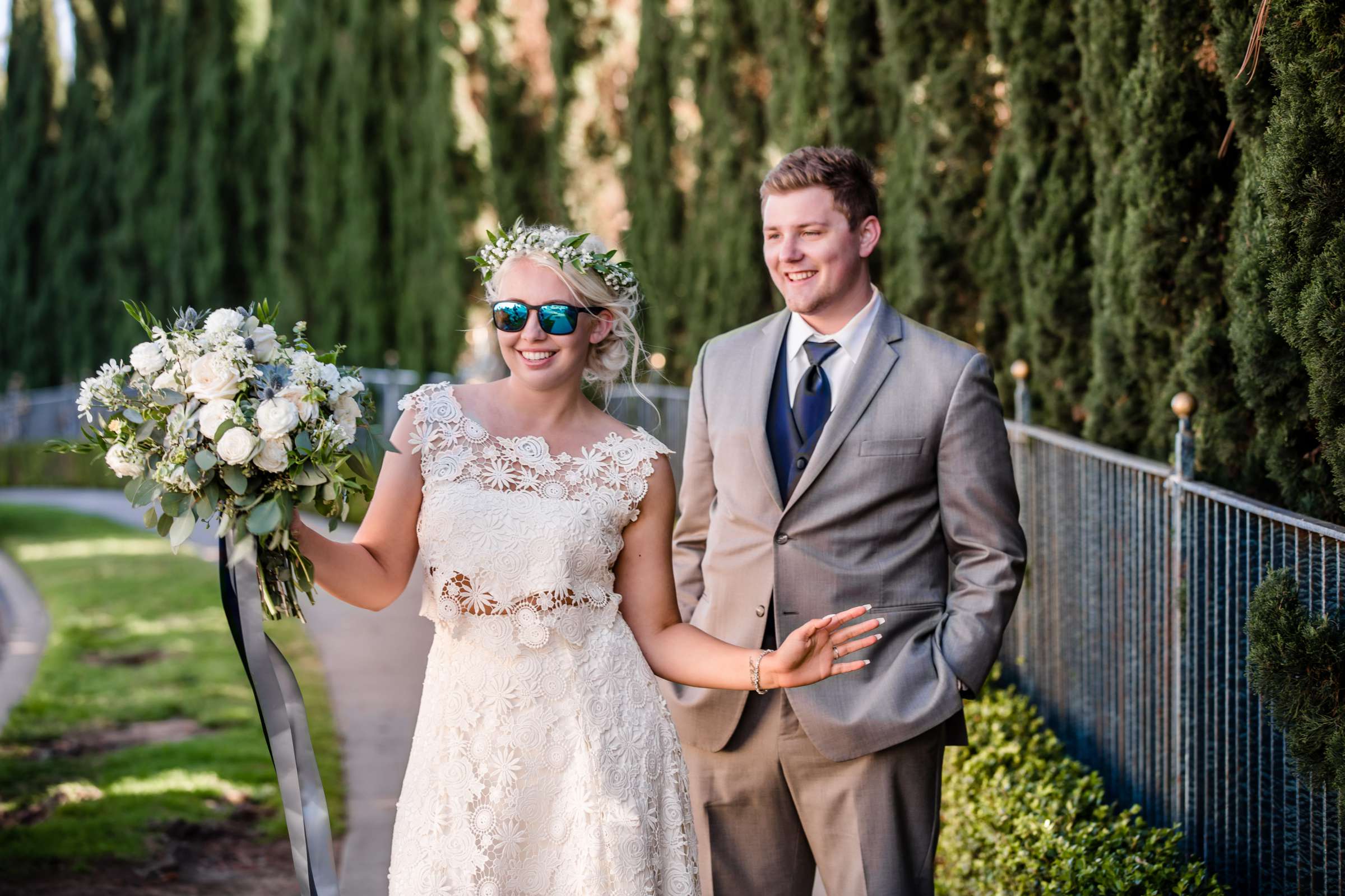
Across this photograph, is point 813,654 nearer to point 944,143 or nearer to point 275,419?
point 275,419

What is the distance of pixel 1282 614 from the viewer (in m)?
3.15

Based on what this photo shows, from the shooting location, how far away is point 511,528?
283 centimetres

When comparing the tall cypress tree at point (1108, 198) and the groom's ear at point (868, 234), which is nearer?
the groom's ear at point (868, 234)

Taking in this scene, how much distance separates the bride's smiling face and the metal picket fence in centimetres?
167

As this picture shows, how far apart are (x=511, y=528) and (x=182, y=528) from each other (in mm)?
630

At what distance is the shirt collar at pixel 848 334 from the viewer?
345 cm

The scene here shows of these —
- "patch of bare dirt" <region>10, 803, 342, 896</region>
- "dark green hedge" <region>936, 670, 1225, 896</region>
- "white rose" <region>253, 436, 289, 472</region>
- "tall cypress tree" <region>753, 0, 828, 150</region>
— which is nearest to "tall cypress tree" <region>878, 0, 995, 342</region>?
"tall cypress tree" <region>753, 0, 828, 150</region>

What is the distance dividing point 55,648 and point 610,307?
A: 7938mm

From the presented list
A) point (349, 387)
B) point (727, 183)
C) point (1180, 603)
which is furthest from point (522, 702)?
point (727, 183)

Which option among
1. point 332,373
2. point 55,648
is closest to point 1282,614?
point 332,373

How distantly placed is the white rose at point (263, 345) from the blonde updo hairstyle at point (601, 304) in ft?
1.62

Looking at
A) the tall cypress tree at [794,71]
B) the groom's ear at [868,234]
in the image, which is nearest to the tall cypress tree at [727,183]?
the tall cypress tree at [794,71]

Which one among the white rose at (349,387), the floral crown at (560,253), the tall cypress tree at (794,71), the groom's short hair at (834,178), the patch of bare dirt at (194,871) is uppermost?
the tall cypress tree at (794,71)

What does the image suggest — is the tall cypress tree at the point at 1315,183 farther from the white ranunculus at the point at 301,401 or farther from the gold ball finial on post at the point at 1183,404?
the white ranunculus at the point at 301,401
